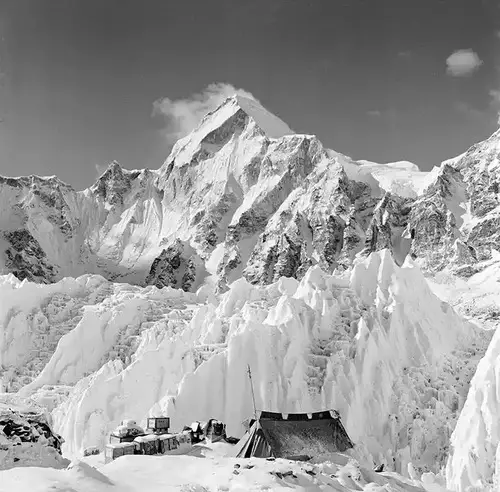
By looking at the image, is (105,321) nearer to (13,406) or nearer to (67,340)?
(67,340)

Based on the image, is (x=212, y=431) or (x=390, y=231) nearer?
(x=212, y=431)

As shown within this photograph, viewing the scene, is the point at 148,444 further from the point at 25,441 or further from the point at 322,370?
the point at 322,370

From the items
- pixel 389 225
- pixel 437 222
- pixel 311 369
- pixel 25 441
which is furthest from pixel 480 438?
pixel 389 225

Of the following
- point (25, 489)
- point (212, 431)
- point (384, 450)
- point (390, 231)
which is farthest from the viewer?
point (390, 231)

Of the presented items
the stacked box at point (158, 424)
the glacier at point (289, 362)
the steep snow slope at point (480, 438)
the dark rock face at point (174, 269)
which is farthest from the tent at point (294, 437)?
the dark rock face at point (174, 269)

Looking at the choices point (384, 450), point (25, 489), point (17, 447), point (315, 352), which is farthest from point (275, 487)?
point (315, 352)

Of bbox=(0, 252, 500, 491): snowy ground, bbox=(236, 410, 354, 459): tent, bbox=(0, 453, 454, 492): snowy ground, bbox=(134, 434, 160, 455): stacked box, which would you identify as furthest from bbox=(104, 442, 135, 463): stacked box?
bbox=(0, 252, 500, 491): snowy ground
